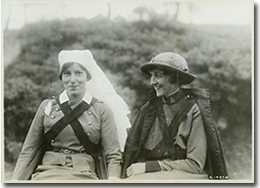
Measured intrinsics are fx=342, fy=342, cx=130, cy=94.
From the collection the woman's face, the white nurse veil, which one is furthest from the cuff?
the woman's face

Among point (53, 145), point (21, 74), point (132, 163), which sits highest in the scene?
point (21, 74)

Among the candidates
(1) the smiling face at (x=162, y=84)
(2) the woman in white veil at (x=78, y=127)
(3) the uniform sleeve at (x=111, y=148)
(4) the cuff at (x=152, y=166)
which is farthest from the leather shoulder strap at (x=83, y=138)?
(1) the smiling face at (x=162, y=84)

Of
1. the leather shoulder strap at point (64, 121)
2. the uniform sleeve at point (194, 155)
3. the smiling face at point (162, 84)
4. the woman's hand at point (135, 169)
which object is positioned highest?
the smiling face at point (162, 84)

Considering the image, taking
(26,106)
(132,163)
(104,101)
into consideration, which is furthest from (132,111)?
(26,106)

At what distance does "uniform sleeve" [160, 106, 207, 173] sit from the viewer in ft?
12.7

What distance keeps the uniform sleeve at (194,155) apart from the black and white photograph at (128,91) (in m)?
0.01

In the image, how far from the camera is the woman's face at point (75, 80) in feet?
13.1

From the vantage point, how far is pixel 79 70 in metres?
4.00

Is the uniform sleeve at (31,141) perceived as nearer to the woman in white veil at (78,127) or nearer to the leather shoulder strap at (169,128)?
the woman in white veil at (78,127)

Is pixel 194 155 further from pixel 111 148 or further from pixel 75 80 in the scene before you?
pixel 75 80

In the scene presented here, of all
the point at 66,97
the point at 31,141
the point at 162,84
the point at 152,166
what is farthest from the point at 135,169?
the point at 31,141

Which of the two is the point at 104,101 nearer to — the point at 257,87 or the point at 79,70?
the point at 79,70

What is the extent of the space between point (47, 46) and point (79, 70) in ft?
1.69

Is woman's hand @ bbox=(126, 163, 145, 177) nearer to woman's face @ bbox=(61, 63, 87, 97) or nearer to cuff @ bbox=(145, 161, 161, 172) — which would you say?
cuff @ bbox=(145, 161, 161, 172)
